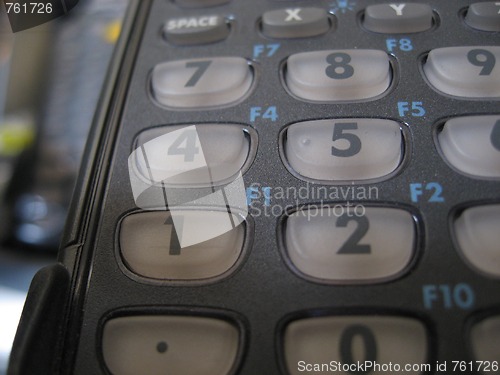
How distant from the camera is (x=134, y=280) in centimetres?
23

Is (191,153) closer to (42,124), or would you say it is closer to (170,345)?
(170,345)

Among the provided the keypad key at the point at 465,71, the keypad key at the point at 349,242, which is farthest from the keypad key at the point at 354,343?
the keypad key at the point at 465,71

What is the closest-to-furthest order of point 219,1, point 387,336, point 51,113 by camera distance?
1. point 387,336
2. point 219,1
3. point 51,113

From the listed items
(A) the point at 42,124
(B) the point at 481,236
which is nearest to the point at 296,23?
(B) the point at 481,236

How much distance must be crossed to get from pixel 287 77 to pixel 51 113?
0.26 metres

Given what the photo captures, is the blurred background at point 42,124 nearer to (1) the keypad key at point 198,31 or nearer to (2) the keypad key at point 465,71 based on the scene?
(1) the keypad key at point 198,31

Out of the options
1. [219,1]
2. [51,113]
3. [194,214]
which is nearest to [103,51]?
[51,113]

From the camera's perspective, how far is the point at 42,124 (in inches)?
17.8

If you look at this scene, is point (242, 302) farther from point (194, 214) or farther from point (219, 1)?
point (219, 1)

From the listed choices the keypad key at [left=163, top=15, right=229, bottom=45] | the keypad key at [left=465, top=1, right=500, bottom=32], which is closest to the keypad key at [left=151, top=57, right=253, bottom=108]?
the keypad key at [left=163, top=15, right=229, bottom=45]

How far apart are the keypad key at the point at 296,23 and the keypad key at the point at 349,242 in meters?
0.11

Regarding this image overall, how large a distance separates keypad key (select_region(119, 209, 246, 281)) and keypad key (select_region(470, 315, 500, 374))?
10 cm

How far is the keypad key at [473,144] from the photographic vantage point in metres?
0.24

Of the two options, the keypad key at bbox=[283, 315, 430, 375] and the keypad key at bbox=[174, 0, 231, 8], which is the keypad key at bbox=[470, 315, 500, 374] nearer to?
the keypad key at bbox=[283, 315, 430, 375]
